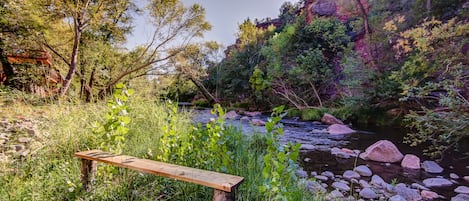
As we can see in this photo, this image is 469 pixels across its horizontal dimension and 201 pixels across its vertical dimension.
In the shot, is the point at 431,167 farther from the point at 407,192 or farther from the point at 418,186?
the point at 407,192

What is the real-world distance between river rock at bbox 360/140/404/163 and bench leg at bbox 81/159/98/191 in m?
4.24

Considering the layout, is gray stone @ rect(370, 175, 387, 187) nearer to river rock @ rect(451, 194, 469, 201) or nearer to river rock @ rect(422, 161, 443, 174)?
river rock @ rect(451, 194, 469, 201)

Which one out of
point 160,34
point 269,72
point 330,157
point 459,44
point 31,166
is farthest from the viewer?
point 269,72

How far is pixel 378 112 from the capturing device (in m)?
7.64

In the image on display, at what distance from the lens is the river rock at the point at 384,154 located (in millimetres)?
3965

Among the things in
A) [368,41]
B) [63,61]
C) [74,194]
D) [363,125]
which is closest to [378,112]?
[363,125]

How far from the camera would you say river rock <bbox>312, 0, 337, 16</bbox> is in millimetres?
16866

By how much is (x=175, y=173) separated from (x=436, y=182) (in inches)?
142

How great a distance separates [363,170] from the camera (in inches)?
136

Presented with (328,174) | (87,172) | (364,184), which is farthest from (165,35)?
(364,184)

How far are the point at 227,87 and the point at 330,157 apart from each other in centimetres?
1134

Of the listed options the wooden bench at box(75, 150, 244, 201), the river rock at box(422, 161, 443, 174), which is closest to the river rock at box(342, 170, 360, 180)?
the river rock at box(422, 161, 443, 174)

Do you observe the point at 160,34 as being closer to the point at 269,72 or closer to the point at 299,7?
the point at 269,72

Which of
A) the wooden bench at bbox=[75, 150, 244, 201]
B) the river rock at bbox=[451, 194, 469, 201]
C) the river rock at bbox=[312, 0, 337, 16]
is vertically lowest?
the river rock at bbox=[451, 194, 469, 201]
